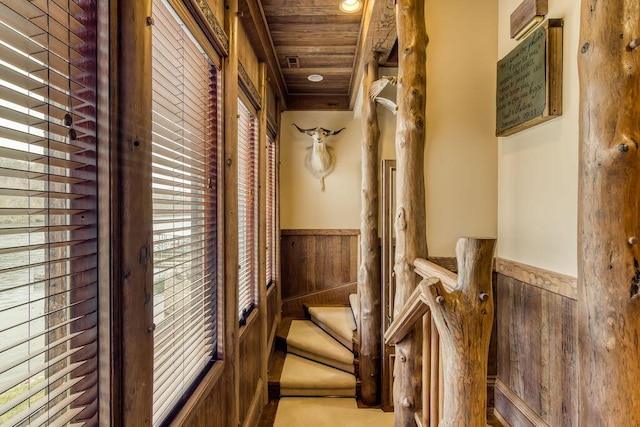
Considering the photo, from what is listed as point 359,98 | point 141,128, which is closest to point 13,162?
point 141,128

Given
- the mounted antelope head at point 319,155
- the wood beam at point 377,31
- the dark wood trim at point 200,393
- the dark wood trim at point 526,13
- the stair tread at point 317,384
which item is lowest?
the stair tread at point 317,384

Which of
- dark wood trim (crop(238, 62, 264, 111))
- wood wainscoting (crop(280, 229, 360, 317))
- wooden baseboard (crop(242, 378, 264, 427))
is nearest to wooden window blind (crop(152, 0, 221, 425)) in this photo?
dark wood trim (crop(238, 62, 264, 111))

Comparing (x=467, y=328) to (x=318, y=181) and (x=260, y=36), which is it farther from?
(x=318, y=181)

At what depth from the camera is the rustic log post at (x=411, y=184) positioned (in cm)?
202

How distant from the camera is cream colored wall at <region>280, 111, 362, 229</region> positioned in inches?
178

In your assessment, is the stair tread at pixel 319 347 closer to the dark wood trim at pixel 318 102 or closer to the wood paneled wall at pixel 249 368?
the wood paneled wall at pixel 249 368

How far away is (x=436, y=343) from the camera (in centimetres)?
159

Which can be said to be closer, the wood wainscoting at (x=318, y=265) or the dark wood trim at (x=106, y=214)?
the dark wood trim at (x=106, y=214)

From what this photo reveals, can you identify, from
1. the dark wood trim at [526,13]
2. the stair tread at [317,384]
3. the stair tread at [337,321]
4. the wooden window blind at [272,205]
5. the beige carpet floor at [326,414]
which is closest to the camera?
the dark wood trim at [526,13]

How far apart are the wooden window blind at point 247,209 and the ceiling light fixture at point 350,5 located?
100 cm

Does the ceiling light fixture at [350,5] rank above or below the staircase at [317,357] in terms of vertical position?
above

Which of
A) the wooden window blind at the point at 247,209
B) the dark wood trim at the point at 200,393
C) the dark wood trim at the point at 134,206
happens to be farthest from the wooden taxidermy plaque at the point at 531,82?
the dark wood trim at the point at 200,393

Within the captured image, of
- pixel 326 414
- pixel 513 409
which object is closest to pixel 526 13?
pixel 513 409

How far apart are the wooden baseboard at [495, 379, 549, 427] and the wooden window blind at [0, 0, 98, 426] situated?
2207mm
